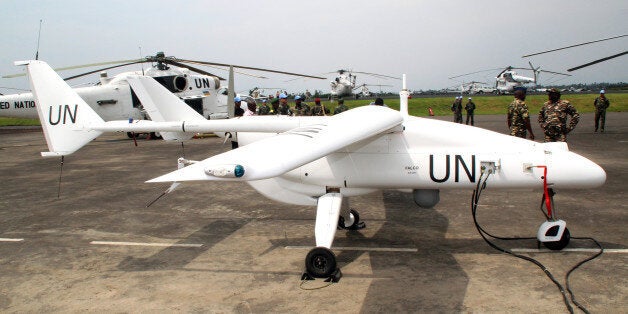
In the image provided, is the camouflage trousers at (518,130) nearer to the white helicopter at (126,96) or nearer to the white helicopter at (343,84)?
the white helicopter at (126,96)

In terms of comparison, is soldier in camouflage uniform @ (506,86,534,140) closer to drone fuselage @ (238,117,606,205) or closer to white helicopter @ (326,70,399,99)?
drone fuselage @ (238,117,606,205)

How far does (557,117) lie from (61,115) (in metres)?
10.0

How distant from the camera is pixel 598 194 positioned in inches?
368

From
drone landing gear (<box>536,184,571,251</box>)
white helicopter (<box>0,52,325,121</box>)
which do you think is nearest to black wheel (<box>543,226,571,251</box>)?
drone landing gear (<box>536,184,571,251</box>)

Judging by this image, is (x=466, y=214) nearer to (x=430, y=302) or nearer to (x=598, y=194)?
(x=598, y=194)

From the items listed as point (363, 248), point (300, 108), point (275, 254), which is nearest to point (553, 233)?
point (363, 248)

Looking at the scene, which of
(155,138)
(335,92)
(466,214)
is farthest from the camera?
(335,92)

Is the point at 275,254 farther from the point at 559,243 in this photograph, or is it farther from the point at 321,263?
the point at 559,243

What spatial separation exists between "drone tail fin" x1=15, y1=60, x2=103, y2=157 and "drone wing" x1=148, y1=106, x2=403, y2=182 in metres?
5.14

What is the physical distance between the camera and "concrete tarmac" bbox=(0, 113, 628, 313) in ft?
16.0

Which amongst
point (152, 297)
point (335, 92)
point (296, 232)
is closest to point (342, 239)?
point (296, 232)

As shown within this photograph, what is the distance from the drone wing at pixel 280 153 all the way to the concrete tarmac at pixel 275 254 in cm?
157

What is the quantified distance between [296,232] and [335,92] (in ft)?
212

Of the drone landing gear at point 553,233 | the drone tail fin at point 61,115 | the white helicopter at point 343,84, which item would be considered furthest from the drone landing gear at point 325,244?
the white helicopter at point 343,84
